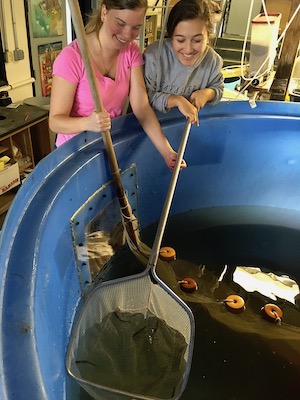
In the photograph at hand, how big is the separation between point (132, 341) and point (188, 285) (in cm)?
42

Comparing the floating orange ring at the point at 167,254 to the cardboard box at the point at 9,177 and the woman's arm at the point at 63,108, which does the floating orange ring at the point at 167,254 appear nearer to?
the woman's arm at the point at 63,108

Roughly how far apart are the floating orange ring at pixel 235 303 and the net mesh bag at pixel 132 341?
0.36 meters

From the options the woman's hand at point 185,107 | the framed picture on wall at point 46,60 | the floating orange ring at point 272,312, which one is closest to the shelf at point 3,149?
the framed picture on wall at point 46,60

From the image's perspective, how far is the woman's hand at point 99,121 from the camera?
1.12m

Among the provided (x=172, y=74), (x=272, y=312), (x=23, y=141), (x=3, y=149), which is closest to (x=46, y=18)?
(x=23, y=141)

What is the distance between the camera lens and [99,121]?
3.67 ft

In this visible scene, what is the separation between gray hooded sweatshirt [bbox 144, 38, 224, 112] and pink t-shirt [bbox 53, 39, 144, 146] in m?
0.06

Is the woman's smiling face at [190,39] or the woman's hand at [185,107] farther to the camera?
the woman's hand at [185,107]

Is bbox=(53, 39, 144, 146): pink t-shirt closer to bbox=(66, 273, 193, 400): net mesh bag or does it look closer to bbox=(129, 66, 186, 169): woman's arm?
bbox=(129, 66, 186, 169): woman's arm

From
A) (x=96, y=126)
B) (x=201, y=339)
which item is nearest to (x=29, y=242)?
(x=96, y=126)

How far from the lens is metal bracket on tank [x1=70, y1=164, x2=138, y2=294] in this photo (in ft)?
4.43

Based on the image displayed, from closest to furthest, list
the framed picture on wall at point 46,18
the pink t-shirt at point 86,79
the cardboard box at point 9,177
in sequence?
the pink t-shirt at point 86,79 < the cardboard box at point 9,177 < the framed picture on wall at point 46,18

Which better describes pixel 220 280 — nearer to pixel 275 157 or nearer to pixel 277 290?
pixel 277 290

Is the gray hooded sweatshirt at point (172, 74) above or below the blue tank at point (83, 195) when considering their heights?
above
